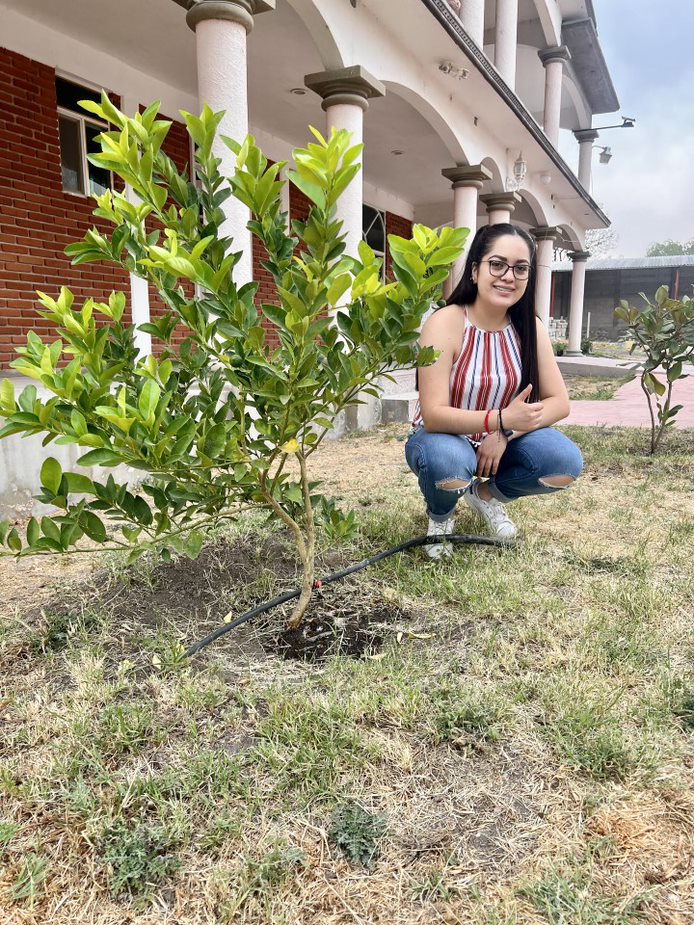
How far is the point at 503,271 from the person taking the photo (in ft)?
8.41

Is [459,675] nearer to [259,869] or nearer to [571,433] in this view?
[259,869]

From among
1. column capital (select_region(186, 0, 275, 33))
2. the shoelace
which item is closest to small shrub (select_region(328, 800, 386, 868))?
the shoelace

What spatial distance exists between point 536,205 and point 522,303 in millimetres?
11336

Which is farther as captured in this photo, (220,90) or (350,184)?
(350,184)

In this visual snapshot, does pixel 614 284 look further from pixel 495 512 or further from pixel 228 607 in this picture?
pixel 228 607

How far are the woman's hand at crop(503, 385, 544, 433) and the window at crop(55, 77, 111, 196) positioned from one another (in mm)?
5147

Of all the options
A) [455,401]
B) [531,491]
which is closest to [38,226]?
[455,401]

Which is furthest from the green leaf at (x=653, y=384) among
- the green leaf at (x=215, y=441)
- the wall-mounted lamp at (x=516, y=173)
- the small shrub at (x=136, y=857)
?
the wall-mounted lamp at (x=516, y=173)

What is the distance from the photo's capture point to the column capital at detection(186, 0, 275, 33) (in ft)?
14.0

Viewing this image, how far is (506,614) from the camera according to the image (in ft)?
7.64

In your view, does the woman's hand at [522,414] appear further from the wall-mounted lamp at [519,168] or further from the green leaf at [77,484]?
the wall-mounted lamp at [519,168]

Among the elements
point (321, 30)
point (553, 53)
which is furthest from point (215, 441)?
point (553, 53)

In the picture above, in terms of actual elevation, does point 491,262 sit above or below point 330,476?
above

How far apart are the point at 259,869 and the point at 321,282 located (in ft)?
4.33
